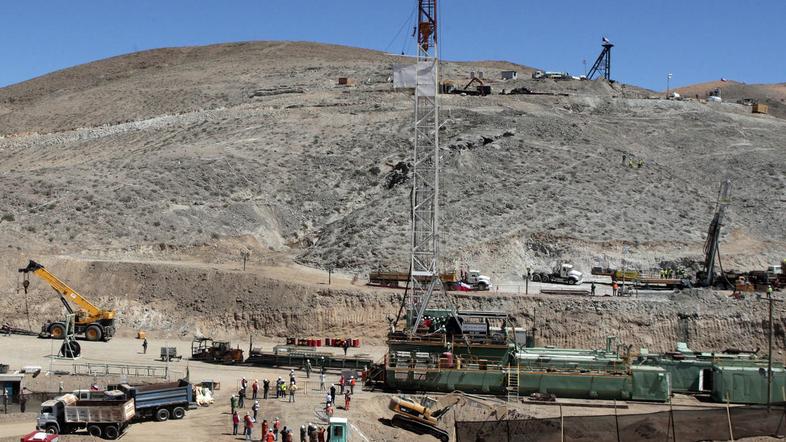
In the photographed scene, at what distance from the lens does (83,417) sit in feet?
118

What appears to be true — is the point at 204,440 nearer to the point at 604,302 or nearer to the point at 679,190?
the point at 604,302

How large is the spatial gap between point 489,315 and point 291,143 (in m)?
44.4

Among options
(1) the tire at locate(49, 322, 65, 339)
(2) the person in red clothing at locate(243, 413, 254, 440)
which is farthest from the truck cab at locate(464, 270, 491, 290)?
(2) the person in red clothing at locate(243, 413, 254, 440)

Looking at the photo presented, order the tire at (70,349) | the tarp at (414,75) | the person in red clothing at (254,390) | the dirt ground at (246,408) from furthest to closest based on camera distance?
the tarp at (414,75)
the tire at (70,349)
the person in red clothing at (254,390)
the dirt ground at (246,408)

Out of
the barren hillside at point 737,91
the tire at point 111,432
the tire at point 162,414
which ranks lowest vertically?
the tire at point 111,432

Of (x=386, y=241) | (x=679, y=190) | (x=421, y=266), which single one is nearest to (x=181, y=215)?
(x=386, y=241)

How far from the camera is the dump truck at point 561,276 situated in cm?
6531

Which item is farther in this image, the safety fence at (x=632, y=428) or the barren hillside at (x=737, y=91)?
the barren hillside at (x=737, y=91)

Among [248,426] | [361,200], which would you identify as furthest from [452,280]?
[248,426]

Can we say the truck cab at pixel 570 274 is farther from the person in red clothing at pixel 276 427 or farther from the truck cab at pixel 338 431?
the truck cab at pixel 338 431

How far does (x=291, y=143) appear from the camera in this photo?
9144 centimetres

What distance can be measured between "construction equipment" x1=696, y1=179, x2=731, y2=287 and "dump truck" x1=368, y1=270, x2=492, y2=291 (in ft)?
42.3

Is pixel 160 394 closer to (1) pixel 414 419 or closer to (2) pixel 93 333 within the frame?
(1) pixel 414 419

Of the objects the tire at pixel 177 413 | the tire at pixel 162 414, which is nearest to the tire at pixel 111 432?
the tire at pixel 162 414
